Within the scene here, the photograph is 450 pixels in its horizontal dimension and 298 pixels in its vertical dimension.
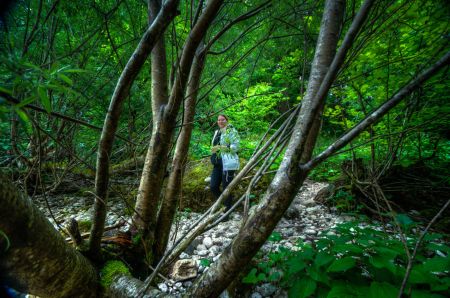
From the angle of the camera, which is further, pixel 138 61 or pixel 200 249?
pixel 200 249

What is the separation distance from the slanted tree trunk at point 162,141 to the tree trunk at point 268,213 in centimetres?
63

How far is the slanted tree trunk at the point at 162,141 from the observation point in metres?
1.16

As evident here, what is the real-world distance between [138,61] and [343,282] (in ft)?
5.56

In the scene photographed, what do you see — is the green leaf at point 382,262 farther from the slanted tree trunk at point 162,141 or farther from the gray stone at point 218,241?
the gray stone at point 218,241

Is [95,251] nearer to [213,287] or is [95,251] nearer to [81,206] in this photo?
[213,287]

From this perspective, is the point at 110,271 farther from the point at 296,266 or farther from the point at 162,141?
the point at 296,266

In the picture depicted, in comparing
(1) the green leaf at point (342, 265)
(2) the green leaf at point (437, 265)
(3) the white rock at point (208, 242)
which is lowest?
(3) the white rock at point (208, 242)

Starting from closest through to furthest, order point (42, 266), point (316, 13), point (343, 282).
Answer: point (42, 266)
point (343, 282)
point (316, 13)

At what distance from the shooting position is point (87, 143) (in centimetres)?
329

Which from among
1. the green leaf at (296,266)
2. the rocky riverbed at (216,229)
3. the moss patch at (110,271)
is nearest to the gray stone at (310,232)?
the rocky riverbed at (216,229)

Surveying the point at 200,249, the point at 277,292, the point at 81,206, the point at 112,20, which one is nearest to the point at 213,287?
the point at 277,292

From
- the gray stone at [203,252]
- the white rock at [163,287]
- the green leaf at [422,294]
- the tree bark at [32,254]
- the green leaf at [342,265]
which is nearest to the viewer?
the tree bark at [32,254]

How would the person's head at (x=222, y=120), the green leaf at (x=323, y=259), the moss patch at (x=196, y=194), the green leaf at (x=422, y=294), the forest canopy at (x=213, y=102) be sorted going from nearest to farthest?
the forest canopy at (x=213, y=102)
the green leaf at (x=422, y=294)
the green leaf at (x=323, y=259)
the person's head at (x=222, y=120)
the moss patch at (x=196, y=194)

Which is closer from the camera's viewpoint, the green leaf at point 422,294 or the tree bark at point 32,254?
the tree bark at point 32,254
